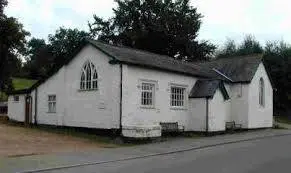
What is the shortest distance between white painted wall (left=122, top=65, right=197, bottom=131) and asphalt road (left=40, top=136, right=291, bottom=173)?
6.85 metres

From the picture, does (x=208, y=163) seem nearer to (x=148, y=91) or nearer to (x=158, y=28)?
(x=148, y=91)

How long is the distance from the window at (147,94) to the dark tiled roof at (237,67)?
8.03m

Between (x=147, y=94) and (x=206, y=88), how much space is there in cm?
466

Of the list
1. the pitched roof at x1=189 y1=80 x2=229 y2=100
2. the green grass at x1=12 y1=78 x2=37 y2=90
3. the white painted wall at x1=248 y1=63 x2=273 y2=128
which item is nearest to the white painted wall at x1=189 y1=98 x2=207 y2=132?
the pitched roof at x1=189 y1=80 x2=229 y2=100

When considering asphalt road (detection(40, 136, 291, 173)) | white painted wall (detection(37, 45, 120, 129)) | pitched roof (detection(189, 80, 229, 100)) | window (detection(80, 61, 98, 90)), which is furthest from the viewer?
pitched roof (detection(189, 80, 229, 100))

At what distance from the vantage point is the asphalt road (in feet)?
45.5

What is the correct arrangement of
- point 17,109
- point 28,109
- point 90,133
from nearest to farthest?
point 90,133, point 28,109, point 17,109

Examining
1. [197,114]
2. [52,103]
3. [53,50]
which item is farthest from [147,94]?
[53,50]

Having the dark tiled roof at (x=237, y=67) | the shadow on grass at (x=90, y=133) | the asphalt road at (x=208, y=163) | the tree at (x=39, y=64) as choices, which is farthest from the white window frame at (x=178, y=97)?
the tree at (x=39, y=64)

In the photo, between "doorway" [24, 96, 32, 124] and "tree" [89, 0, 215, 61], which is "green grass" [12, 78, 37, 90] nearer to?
"tree" [89, 0, 215, 61]

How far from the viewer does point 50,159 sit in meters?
16.4

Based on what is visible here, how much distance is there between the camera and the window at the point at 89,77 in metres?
27.8

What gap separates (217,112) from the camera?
30.4 meters

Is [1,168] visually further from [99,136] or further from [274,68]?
[274,68]
